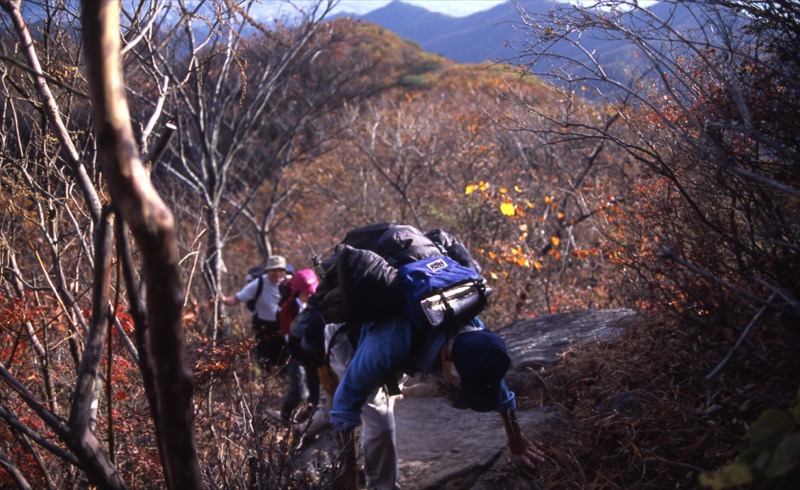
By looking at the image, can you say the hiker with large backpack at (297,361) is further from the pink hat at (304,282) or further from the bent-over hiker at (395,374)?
the bent-over hiker at (395,374)

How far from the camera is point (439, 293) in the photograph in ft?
10.6

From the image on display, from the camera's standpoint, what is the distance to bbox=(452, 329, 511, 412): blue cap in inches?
124

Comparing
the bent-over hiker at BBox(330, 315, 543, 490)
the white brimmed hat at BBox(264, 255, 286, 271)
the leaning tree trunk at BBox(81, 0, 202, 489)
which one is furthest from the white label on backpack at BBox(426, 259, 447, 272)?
the white brimmed hat at BBox(264, 255, 286, 271)

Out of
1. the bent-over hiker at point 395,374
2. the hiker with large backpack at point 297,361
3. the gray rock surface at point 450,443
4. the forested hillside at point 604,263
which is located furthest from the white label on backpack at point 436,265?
the hiker with large backpack at point 297,361

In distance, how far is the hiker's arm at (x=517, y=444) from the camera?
138 inches

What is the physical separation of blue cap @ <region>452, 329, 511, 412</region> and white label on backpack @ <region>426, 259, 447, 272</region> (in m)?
0.36

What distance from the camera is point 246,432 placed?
3.24 metres

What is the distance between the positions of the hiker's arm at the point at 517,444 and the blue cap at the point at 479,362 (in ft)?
1.12

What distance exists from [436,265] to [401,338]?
414 mm

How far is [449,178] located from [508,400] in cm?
852

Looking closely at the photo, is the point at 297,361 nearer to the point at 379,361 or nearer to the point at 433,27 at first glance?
the point at 379,361

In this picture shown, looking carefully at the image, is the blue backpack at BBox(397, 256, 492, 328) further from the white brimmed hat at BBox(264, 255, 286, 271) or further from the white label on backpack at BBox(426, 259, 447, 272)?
the white brimmed hat at BBox(264, 255, 286, 271)

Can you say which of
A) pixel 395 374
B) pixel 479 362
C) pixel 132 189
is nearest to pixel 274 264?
pixel 395 374

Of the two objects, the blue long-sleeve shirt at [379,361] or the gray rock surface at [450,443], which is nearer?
the blue long-sleeve shirt at [379,361]
